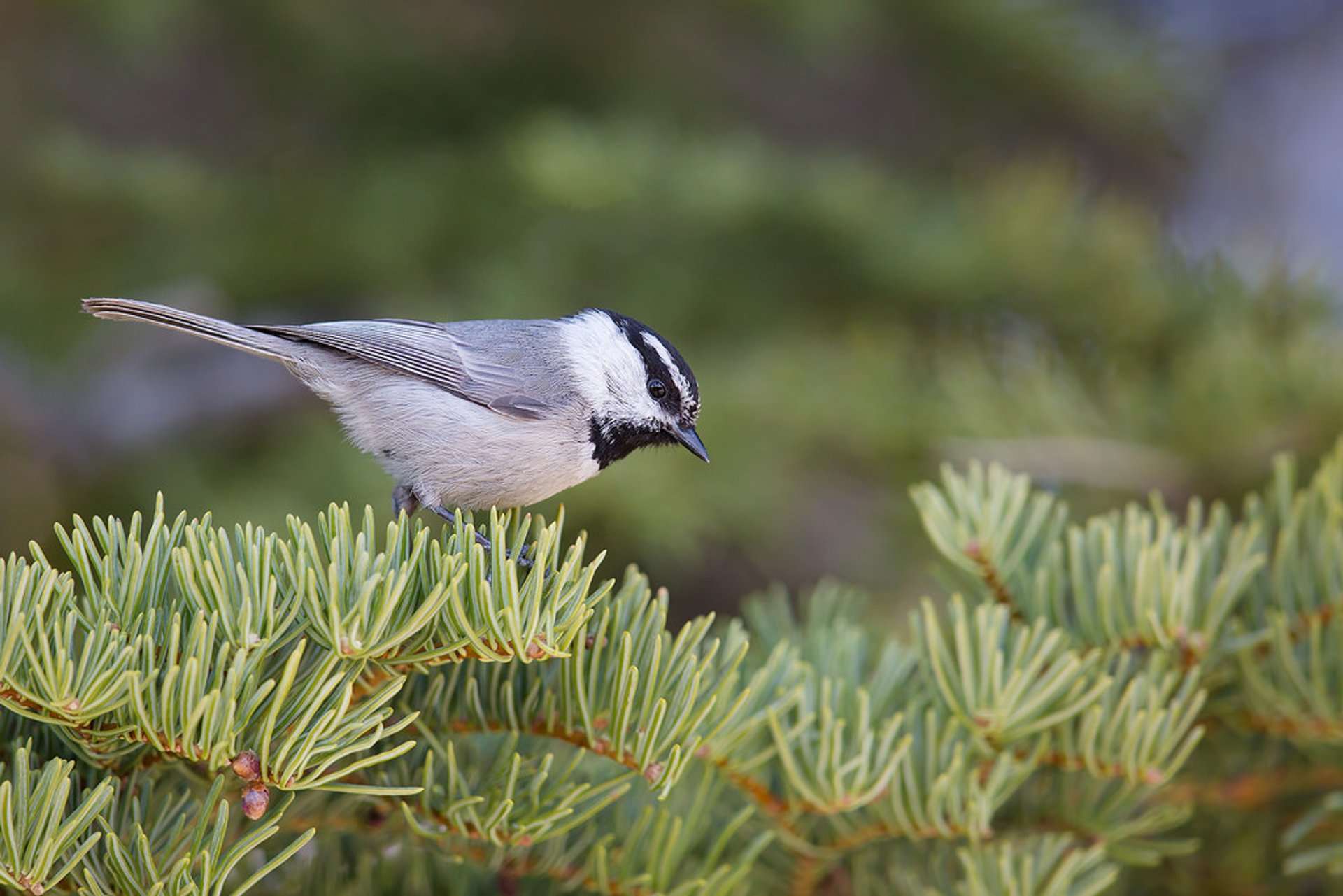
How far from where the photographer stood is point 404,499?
1.92m

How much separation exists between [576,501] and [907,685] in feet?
4.14

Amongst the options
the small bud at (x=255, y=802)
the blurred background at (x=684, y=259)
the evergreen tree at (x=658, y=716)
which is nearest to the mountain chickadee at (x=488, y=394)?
the evergreen tree at (x=658, y=716)

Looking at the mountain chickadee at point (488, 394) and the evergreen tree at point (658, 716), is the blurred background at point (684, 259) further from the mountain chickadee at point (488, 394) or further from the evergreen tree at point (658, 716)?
the evergreen tree at point (658, 716)

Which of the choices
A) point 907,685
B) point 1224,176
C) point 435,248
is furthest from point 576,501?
point 1224,176

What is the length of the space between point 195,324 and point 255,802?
100 cm

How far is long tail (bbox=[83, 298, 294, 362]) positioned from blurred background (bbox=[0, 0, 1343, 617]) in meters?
0.65

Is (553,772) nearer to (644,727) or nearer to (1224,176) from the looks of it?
(644,727)

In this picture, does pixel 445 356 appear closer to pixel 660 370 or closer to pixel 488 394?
pixel 488 394

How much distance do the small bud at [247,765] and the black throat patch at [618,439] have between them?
3.41 feet

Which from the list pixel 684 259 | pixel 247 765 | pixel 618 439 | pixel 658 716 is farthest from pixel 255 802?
pixel 684 259

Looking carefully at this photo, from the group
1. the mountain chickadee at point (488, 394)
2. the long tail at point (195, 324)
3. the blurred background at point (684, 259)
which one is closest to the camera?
the long tail at point (195, 324)

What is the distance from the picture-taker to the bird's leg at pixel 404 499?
1.89 m

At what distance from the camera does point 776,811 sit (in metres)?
1.31

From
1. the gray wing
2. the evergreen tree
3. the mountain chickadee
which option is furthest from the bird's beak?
the evergreen tree
